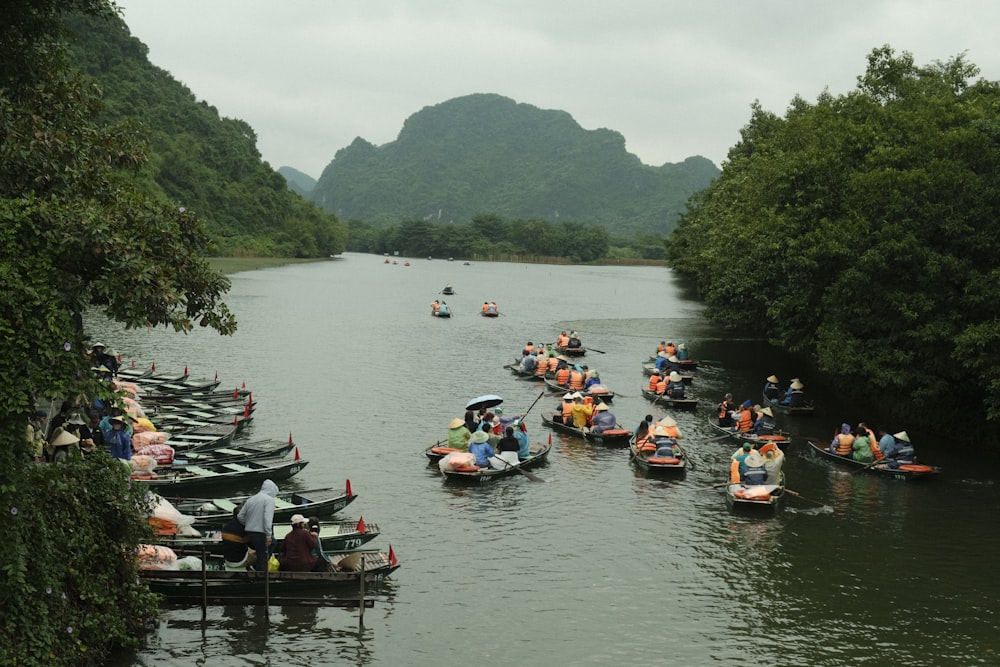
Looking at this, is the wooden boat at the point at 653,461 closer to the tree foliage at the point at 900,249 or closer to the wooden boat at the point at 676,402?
the tree foliage at the point at 900,249

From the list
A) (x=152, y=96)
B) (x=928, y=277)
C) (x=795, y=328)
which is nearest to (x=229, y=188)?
(x=152, y=96)

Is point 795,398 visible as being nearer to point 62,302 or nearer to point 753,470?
point 753,470

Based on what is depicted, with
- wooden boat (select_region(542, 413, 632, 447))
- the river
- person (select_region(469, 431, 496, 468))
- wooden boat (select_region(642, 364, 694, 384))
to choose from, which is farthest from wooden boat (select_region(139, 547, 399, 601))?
wooden boat (select_region(642, 364, 694, 384))

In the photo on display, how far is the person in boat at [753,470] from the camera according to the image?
2442cm

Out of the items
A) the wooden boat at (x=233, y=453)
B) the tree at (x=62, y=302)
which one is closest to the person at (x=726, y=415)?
the wooden boat at (x=233, y=453)

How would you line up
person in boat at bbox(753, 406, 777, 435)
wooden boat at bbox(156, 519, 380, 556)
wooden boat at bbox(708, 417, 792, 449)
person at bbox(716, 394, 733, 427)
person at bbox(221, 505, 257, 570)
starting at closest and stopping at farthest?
person at bbox(221, 505, 257, 570) → wooden boat at bbox(156, 519, 380, 556) → wooden boat at bbox(708, 417, 792, 449) → person in boat at bbox(753, 406, 777, 435) → person at bbox(716, 394, 733, 427)

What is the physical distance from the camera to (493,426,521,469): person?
1053 inches

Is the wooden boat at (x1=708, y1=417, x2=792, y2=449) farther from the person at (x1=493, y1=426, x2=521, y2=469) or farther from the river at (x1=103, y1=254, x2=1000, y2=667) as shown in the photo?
the person at (x1=493, y1=426, x2=521, y2=469)

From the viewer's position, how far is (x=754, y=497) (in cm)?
2353

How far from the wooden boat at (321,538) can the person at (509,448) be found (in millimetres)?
7458

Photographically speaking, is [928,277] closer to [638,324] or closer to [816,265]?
[816,265]

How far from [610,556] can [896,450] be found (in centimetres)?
1185

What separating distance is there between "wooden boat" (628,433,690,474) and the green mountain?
10598cm

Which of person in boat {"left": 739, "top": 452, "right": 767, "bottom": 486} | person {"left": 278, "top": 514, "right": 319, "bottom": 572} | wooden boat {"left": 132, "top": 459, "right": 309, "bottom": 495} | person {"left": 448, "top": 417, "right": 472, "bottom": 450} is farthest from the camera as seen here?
person {"left": 448, "top": 417, "right": 472, "bottom": 450}
